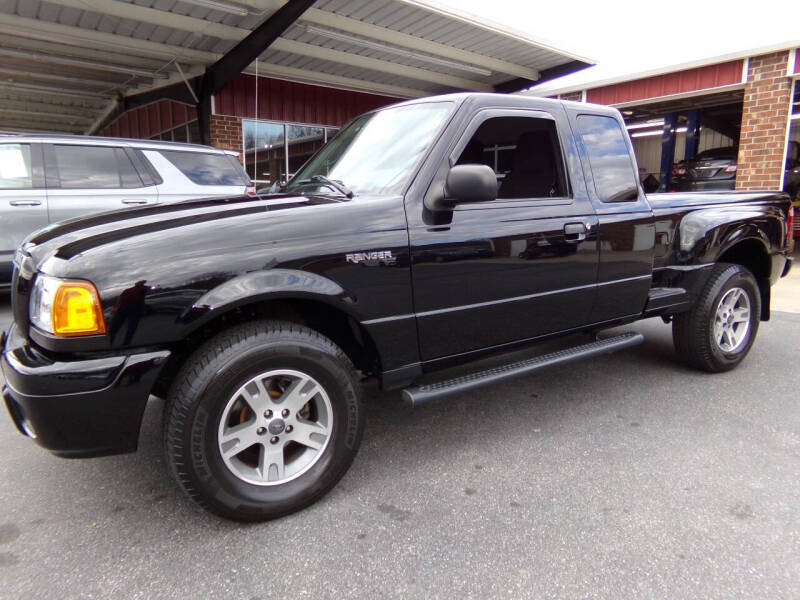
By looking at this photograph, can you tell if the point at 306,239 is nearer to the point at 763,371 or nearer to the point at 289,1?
the point at 763,371

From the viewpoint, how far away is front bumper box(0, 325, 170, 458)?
1849 mm

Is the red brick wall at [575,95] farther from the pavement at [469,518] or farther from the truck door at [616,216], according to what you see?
the pavement at [469,518]

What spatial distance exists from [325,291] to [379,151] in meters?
1.04

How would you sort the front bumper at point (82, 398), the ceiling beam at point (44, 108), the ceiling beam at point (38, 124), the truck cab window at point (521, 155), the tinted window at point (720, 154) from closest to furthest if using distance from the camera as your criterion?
the front bumper at point (82, 398)
the truck cab window at point (521, 155)
the tinted window at point (720, 154)
the ceiling beam at point (44, 108)
the ceiling beam at point (38, 124)

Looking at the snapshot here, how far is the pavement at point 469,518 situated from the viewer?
1872mm

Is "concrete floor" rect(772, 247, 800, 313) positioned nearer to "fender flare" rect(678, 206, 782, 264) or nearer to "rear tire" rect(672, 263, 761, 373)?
"rear tire" rect(672, 263, 761, 373)

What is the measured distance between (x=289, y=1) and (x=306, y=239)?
706cm

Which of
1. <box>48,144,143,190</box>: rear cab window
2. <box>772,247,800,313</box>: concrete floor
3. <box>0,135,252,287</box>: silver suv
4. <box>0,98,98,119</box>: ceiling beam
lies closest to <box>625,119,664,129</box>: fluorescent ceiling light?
<box>772,247,800,313</box>: concrete floor

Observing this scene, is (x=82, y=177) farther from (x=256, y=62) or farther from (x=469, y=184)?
(x=469, y=184)

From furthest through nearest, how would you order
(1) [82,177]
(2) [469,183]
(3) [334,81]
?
(3) [334,81], (1) [82,177], (2) [469,183]

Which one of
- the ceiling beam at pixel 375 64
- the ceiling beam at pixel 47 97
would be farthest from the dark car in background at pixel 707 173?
the ceiling beam at pixel 47 97

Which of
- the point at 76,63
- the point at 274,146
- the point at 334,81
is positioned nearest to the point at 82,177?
the point at 76,63

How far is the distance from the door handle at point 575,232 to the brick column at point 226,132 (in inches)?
371

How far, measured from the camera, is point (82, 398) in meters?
1.87
